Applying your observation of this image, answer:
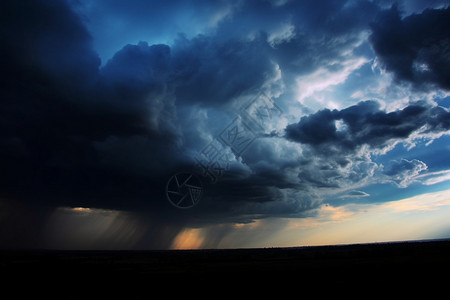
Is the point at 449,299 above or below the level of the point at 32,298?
below

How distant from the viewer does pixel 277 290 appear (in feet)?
102

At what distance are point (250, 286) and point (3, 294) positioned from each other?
106 feet

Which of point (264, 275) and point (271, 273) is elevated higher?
point (271, 273)

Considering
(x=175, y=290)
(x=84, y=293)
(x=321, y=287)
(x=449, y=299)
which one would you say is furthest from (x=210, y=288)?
(x=449, y=299)

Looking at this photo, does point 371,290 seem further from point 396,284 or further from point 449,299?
point 449,299

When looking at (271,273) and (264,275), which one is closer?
(264,275)

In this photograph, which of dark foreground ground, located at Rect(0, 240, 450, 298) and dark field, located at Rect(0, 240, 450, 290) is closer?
dark foreground ground, located at Rect(0, 240, 450, 298)

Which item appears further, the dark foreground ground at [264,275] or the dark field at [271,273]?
the dark field at [271,273]

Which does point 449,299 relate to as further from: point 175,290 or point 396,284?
point 175,290

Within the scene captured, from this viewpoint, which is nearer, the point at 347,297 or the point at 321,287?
the point at 347,297

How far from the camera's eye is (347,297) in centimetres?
2511

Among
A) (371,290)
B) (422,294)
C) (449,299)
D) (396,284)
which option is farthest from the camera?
(396,284)

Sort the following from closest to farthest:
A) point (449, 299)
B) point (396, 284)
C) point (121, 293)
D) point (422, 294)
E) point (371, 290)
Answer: point (449, 299) < point (422, 294) < point (371, 290) < point (396, 284) < point (121, 293)

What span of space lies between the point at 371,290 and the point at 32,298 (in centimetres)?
3893
